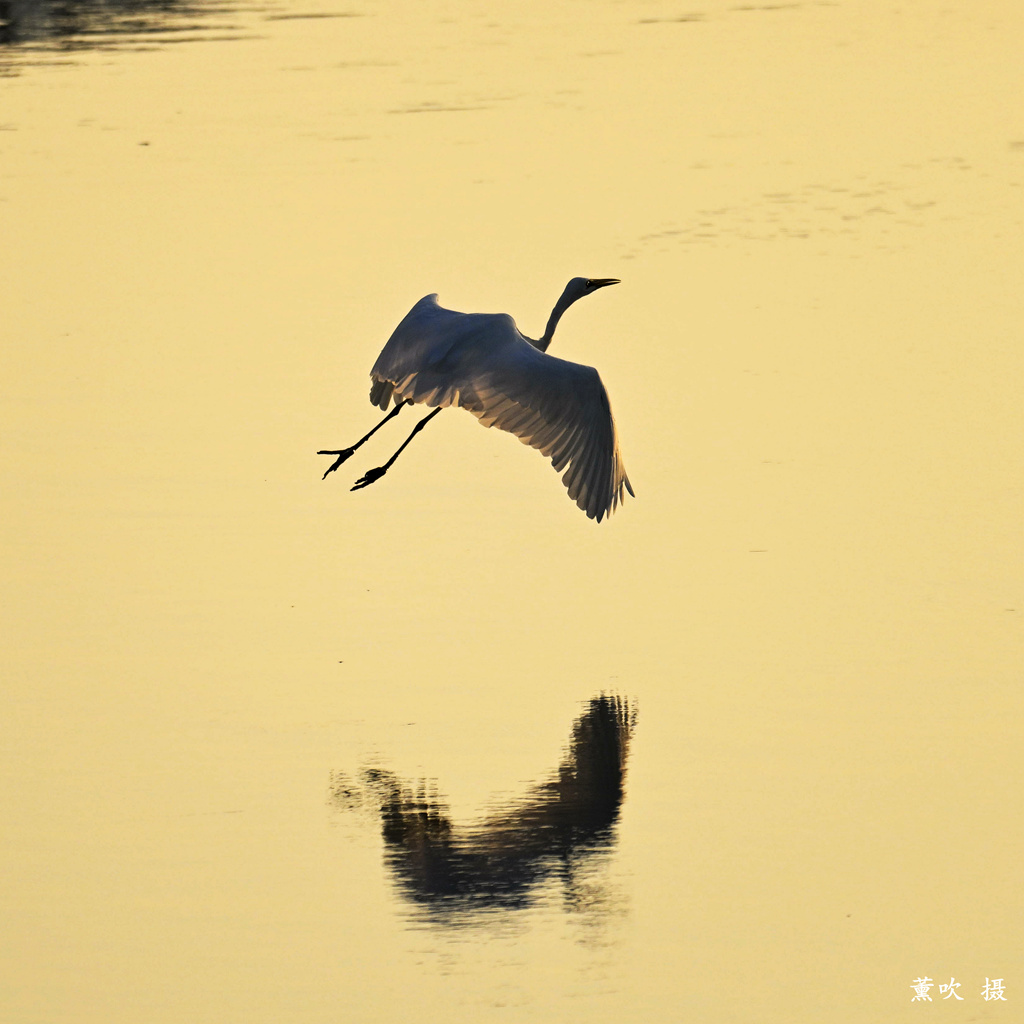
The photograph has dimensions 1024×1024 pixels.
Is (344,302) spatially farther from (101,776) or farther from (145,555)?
(101,776)

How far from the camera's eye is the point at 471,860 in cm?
726

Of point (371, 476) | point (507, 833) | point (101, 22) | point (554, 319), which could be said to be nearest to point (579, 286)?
point (554, 319)

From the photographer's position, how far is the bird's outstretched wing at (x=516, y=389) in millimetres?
9469

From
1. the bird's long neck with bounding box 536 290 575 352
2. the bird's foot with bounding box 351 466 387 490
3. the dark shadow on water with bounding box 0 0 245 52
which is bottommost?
the bird's foot with bounding box 351 466 387 490

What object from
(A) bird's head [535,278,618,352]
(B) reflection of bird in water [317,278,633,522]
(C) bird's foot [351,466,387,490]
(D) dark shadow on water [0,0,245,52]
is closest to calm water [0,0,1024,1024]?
(C) bird's foot [351,466,387,490]

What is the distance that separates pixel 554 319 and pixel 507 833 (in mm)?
4471

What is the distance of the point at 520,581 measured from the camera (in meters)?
9.93

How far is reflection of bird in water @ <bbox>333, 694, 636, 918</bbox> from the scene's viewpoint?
7.09 m

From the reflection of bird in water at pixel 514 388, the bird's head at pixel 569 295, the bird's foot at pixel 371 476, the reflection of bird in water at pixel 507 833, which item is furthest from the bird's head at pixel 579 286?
the reflection of bird in water at pixel 507 833

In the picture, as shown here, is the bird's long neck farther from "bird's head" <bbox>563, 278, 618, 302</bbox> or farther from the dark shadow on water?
the dark shadow on water

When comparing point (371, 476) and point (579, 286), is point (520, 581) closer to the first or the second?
point (371, 476)

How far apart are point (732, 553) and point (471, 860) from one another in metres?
3.15

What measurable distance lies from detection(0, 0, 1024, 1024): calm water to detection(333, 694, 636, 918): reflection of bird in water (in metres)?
0.02

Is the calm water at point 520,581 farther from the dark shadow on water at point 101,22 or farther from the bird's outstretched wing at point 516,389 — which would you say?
the dark shadow on water at point 101,22
